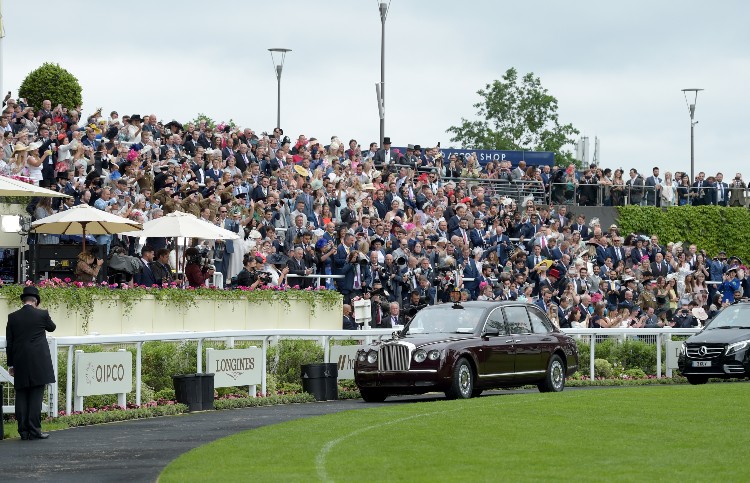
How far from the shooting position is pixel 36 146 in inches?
1219

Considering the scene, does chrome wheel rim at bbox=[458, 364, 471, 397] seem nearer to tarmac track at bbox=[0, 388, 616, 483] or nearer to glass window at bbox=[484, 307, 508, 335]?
glass window at bbox=[484, 307, 508, 335]

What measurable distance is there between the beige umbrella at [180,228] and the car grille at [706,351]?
10081 millimetres

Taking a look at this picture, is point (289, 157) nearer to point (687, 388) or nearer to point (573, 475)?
point (687, 388)

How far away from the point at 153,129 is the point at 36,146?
5171 millimetres

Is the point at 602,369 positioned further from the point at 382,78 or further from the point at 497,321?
the point at 382,78

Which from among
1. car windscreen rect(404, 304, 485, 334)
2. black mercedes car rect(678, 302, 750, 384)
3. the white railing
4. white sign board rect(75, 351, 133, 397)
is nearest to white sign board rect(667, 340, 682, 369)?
the white railing

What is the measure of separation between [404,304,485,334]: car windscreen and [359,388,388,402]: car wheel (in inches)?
52.9

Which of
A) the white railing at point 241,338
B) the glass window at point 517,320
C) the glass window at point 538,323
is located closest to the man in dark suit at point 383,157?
the white railing at point 241,338

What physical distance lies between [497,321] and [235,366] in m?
5.04

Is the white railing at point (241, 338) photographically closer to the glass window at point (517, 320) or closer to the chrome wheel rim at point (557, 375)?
the glass window at point (517, 320)

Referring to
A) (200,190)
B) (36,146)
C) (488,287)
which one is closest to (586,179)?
(488,287)

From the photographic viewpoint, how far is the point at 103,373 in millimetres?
21422

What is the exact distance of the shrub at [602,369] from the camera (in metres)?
32.7

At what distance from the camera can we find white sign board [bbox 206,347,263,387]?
78.2 feet
